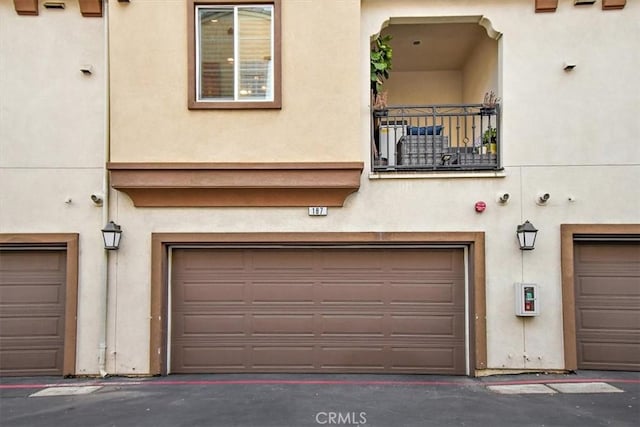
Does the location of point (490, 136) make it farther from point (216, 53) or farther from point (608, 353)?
point (216, 53)

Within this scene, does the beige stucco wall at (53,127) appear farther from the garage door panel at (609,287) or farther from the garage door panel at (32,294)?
the garage door panel at (609,287)

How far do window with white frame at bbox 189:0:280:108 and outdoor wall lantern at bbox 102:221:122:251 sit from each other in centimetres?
235

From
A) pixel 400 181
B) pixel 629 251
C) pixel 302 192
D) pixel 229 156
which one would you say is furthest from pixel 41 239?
pixel 629 251

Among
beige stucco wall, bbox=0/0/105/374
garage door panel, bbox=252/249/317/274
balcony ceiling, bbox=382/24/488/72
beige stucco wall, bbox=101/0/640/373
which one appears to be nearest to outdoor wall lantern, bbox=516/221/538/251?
beige stucco wall, bbox=101/0/640/373

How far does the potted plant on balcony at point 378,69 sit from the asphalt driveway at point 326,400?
431 centimetres

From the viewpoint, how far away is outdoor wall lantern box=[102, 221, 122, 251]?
628 cm

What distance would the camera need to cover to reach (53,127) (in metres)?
6.57

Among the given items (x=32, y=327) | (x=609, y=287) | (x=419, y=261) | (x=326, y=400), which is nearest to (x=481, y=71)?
(x=419, y=261)

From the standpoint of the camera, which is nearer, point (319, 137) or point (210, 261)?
point (319, 137)

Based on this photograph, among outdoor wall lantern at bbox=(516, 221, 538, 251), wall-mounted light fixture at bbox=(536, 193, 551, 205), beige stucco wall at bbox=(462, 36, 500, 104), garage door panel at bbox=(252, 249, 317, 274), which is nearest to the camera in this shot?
outdoor wall lantern at bbox=(516, 221, 538, 251)

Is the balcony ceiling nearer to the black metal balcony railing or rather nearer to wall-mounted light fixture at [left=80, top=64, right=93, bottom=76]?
the black metal balcony railing

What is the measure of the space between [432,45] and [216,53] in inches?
172

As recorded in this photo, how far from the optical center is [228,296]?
6676 millimetres

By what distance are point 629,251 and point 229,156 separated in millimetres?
6429
